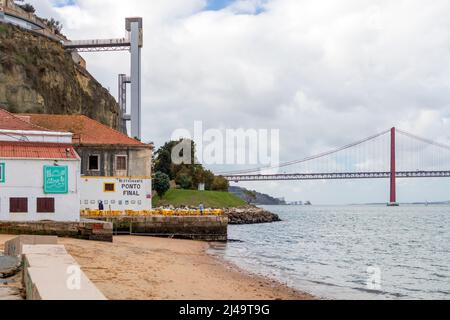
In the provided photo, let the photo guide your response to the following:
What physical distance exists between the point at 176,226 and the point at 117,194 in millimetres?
5452

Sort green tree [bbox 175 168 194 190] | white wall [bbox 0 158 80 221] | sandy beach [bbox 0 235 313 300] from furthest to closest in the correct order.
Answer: green tree [bbox 175 168 194 190] < white wall [bbox 0 158 80 221] < sandy beach [bbox 0 235 313 300]

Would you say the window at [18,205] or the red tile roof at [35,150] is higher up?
the red tile roof at [35,150]

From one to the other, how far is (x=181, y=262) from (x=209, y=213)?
16731 mm

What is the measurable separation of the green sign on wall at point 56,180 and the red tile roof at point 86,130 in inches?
399

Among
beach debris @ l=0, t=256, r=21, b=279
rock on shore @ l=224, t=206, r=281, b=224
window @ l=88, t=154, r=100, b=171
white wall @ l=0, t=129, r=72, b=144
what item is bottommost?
rock on shore @ l=224, t=206, r=281, b=224

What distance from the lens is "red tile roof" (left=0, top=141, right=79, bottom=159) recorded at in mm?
28109

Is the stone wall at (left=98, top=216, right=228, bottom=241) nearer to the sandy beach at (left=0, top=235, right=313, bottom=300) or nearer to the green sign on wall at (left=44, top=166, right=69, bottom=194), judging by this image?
the green sign on wall at (left=44, top=166, right=69, bottom=194)

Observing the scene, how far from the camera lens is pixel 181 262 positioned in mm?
21562

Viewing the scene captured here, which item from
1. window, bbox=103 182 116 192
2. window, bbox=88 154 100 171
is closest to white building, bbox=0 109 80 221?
window, bbox=103 182 116 192

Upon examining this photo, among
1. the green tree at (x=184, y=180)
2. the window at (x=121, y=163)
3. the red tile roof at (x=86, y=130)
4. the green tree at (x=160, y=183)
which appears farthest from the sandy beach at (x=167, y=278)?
the green tree at (x=184, y=180)

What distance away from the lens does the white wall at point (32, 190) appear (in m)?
27.7

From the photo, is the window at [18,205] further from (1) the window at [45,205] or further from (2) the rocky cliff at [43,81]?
(2) the rocky cliff at [43,81]

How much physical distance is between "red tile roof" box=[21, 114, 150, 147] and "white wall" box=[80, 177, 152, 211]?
3.24 m
